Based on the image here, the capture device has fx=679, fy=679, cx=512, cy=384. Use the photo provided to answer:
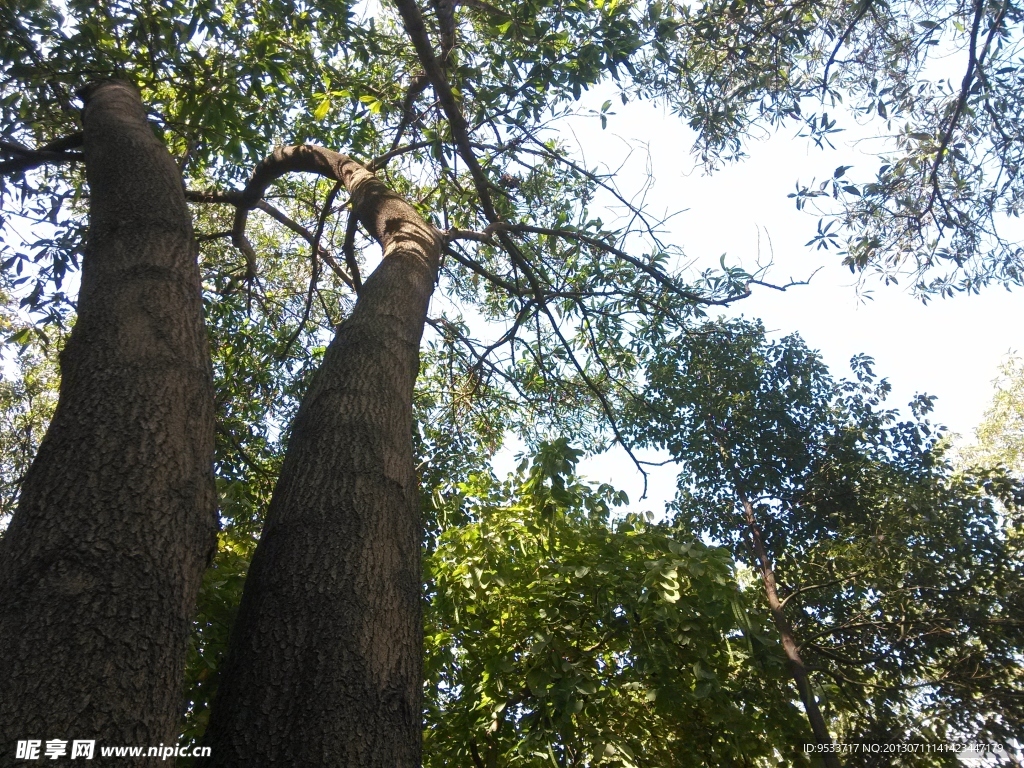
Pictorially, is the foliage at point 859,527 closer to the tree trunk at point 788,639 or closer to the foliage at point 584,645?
the tree trunk at point 788,639

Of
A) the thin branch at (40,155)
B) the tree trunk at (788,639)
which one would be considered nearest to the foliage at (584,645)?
the tree trunk at (788,639)

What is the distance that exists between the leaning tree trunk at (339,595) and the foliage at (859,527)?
125 inches

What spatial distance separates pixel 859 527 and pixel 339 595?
603cm

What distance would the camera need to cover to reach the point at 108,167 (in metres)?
2.81

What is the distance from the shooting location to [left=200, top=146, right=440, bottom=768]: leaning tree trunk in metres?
1.56

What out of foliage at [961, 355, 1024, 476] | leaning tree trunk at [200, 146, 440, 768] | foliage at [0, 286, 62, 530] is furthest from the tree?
foliage at [961, 355, 1024, 476]

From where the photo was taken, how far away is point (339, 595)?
1800 millimetres

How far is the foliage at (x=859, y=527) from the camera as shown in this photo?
5.73 metres

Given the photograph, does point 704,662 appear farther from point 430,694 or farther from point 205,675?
point 205,675

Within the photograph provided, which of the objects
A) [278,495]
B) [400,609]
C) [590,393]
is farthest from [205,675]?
[590,393]

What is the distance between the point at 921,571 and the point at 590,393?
10.9 ft

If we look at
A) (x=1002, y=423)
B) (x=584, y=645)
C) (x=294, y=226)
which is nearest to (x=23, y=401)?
(x=294, y=226)

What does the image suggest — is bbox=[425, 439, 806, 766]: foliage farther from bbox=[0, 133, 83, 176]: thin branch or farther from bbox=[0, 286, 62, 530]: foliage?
bbox=[0, 286, 62, 530]: foliage

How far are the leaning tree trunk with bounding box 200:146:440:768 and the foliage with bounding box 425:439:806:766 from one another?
1409mm
